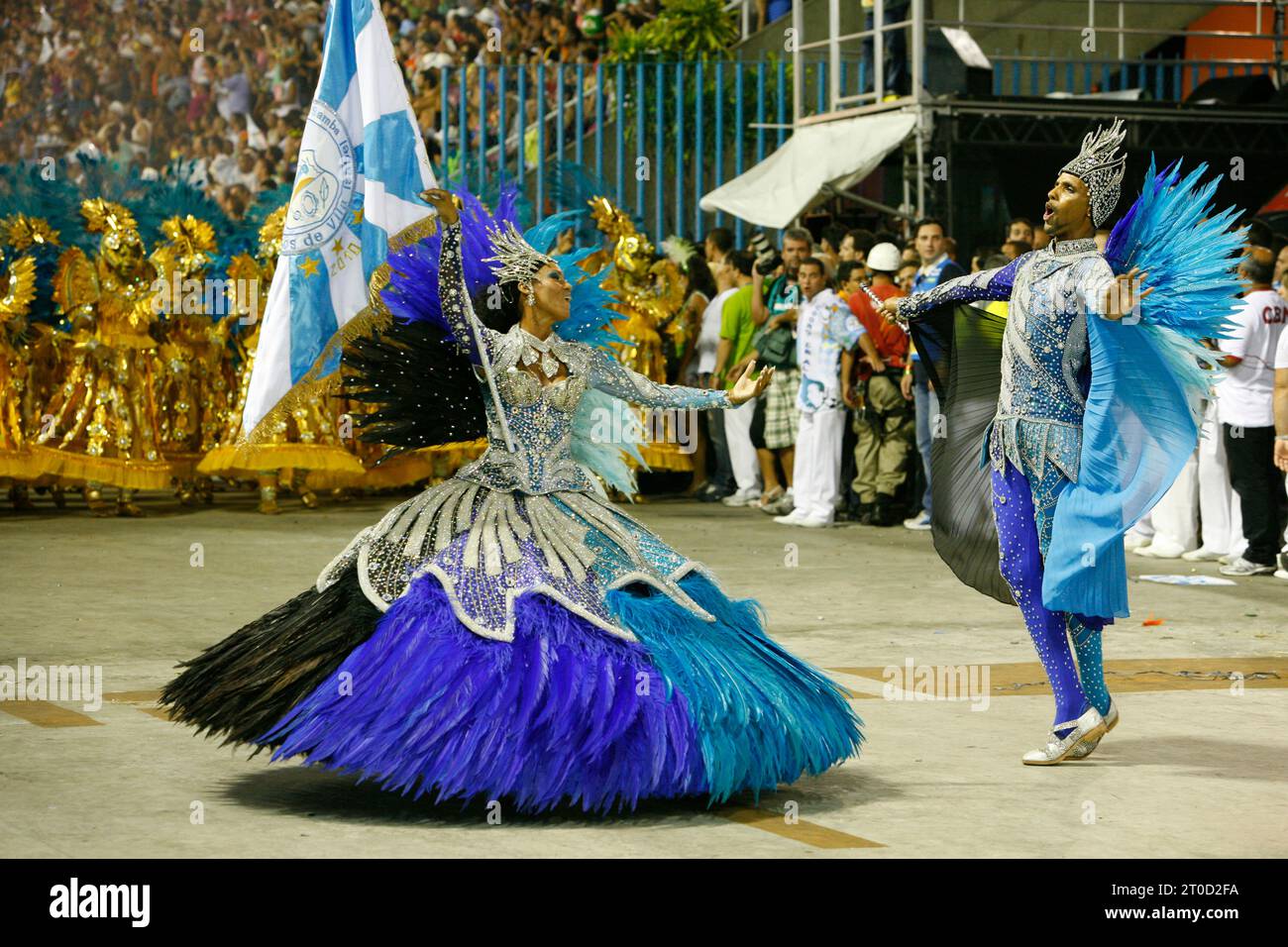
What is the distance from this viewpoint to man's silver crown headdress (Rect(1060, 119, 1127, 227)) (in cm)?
593

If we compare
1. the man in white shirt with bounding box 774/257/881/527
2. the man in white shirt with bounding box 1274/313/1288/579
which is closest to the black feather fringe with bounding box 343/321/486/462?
the man in white shirt with bounding box 1274/313/1288/579

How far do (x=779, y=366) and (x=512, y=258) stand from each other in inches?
306

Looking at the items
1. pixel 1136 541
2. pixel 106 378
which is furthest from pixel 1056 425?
pixel 106 378

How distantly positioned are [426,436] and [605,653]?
1.32 meters

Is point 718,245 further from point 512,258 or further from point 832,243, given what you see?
point 512,258

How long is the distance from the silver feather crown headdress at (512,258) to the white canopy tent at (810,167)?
8618 millimetres

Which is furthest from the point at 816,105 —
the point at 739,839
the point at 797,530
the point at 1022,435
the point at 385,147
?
the point at 739,839

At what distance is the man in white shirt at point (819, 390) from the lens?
1269 centimetres

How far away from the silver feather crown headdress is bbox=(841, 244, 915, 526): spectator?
687 centimetres

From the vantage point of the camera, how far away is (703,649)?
5285 mm

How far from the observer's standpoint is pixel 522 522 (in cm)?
555

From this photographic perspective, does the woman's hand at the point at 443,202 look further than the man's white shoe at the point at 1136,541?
No

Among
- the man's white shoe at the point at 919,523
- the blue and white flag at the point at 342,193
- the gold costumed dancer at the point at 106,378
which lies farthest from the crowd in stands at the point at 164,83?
the blue and white flag at the point at 342,193

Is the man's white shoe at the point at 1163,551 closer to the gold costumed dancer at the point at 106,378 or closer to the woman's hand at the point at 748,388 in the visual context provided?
the woman's hand at the point at 748,388
